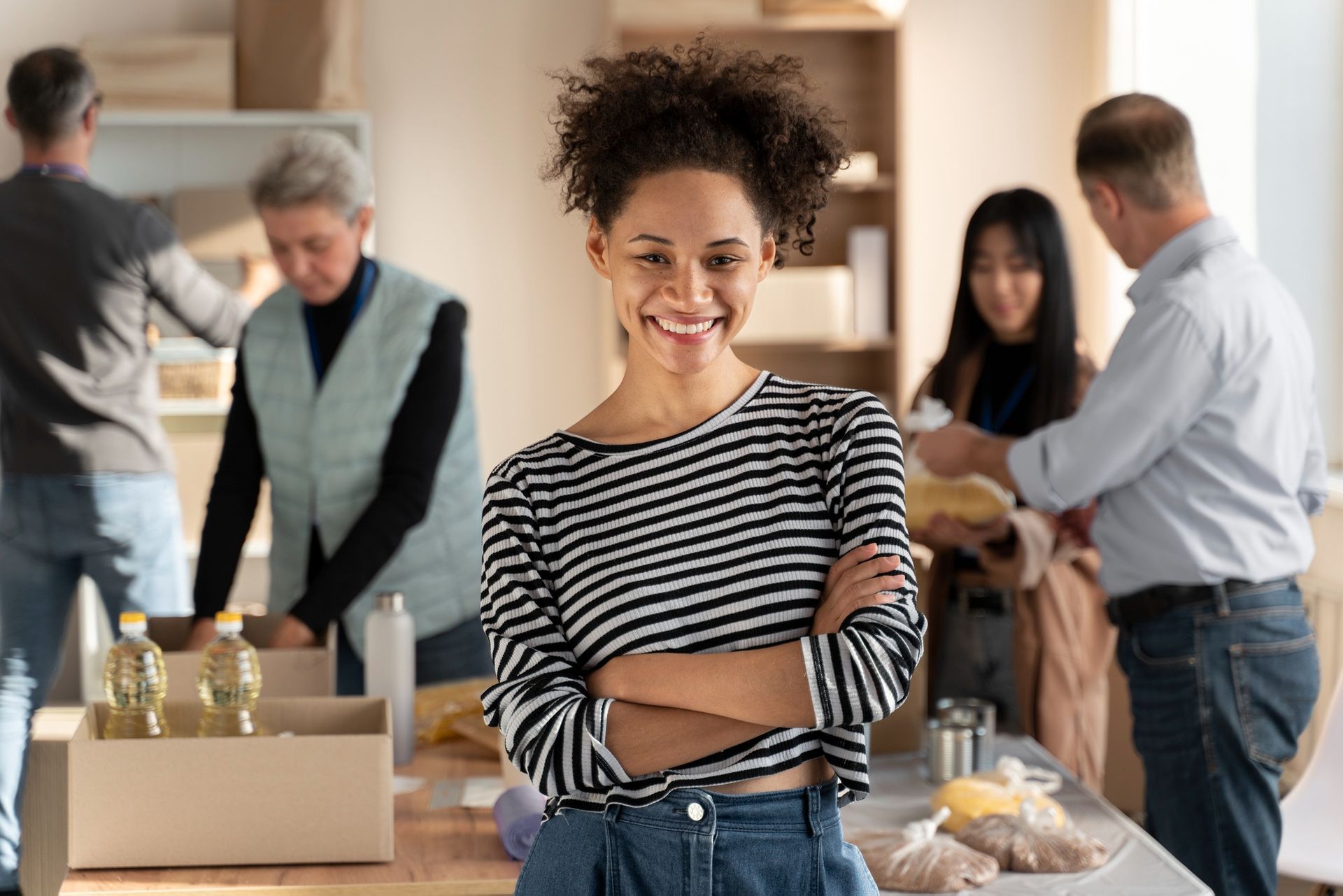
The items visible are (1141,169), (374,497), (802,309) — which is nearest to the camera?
(1141,169)

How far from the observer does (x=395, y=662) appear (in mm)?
2002

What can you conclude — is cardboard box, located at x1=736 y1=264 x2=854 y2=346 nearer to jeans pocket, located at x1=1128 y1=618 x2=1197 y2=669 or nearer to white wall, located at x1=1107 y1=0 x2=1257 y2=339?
white wall, located at x1=1107 y1=0 x2=1257 y2=339

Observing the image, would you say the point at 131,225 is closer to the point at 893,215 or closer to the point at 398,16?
the point at 398,16

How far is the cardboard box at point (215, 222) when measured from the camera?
4195mm

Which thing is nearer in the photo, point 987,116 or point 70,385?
point 70,385

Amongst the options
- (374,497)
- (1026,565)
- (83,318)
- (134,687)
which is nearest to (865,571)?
(134,687)

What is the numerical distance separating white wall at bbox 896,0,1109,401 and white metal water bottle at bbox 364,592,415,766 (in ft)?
8.95

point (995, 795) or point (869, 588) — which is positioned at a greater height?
point (869, 588)

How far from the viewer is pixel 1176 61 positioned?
3.93 metres

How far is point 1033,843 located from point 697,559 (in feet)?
2.66

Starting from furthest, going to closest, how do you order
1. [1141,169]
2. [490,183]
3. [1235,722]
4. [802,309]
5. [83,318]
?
[490,183], [802,309], [83,318], [1141,169], [1235,722]

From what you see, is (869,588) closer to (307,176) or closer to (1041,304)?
(307,176)

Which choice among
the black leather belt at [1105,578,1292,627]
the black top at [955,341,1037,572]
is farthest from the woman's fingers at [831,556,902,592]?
the black top at [955,341,1037,572]

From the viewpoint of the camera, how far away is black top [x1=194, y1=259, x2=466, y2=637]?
2.25 m
